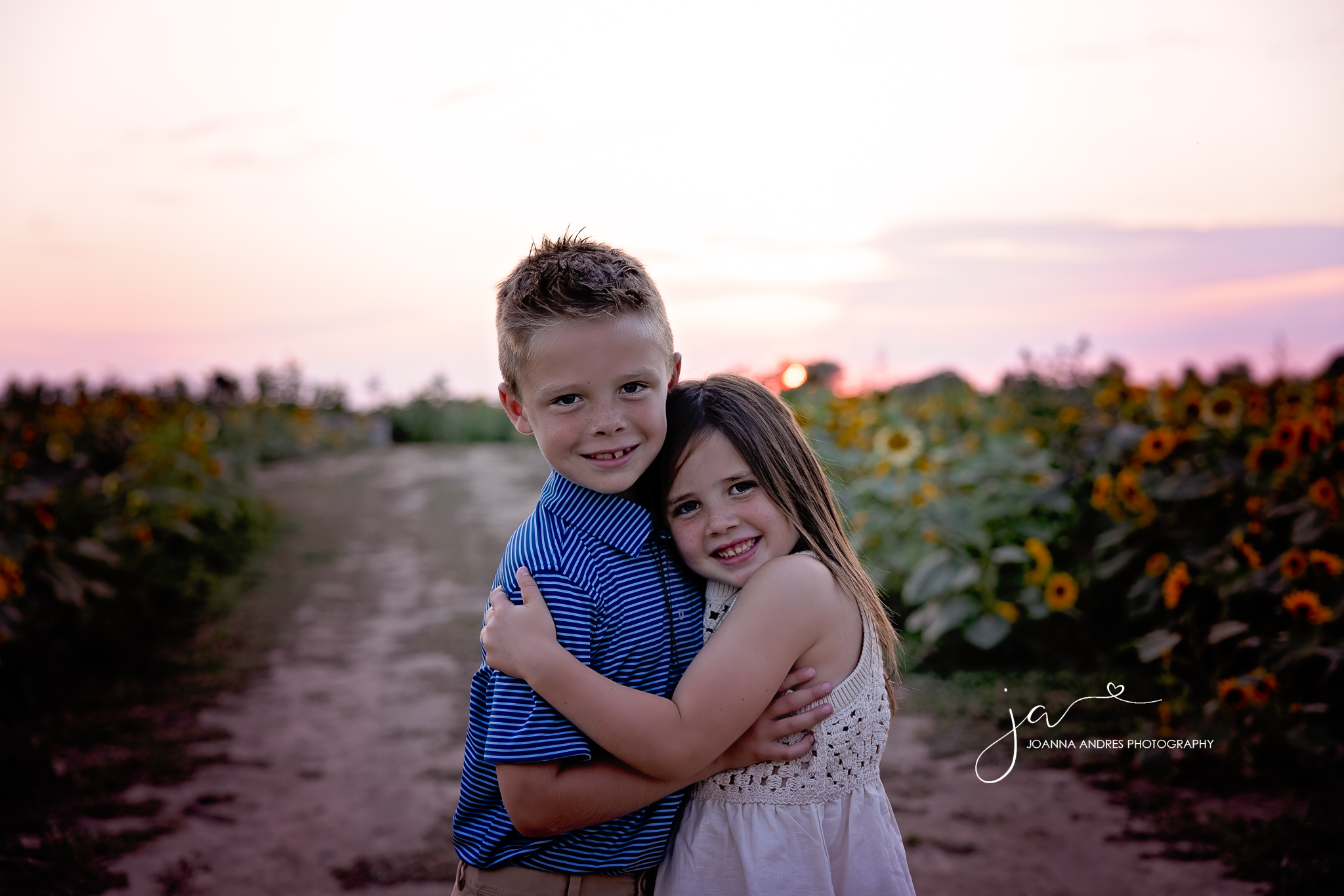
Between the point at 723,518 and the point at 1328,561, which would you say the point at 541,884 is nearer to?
the point at 723,518

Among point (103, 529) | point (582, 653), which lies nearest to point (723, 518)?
point (582, 653)

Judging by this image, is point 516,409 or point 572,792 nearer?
point 572,792

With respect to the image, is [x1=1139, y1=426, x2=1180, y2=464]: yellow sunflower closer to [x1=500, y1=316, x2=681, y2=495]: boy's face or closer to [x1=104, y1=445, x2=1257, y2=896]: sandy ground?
[x1=104, y1=445, x2=1257, y2=896]: sandy ground

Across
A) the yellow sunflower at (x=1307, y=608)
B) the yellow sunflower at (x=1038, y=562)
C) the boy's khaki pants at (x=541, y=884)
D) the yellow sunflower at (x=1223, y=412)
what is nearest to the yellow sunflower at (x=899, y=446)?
the yellow sunflower at (x=1038, y=562)

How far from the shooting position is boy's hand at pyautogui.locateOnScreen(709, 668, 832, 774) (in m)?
1.61

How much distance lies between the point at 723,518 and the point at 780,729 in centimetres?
36

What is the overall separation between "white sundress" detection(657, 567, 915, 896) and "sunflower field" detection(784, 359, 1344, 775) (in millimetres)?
2091

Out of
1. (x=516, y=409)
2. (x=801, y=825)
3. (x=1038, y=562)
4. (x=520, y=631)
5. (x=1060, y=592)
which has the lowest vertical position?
(x=1060, y=592)

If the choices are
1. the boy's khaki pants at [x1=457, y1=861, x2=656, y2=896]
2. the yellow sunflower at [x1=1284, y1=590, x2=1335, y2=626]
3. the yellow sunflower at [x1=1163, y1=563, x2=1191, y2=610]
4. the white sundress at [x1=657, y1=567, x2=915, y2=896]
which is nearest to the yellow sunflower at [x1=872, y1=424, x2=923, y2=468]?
the yellow sunflower at [x1=1163, y1=563, x2=1191, y2=610]

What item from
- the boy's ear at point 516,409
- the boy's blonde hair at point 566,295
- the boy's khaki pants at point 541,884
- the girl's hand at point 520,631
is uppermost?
the boy's blonde hair at point 566,295

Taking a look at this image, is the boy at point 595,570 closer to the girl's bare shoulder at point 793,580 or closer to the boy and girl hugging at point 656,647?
the boy and girl hugging at point 656,647

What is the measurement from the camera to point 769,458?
1.72 metres

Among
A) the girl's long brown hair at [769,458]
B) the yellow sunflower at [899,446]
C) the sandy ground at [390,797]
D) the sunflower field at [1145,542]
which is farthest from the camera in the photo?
the yellow sunflower at [899,446]

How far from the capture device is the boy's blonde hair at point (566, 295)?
1604 mm
